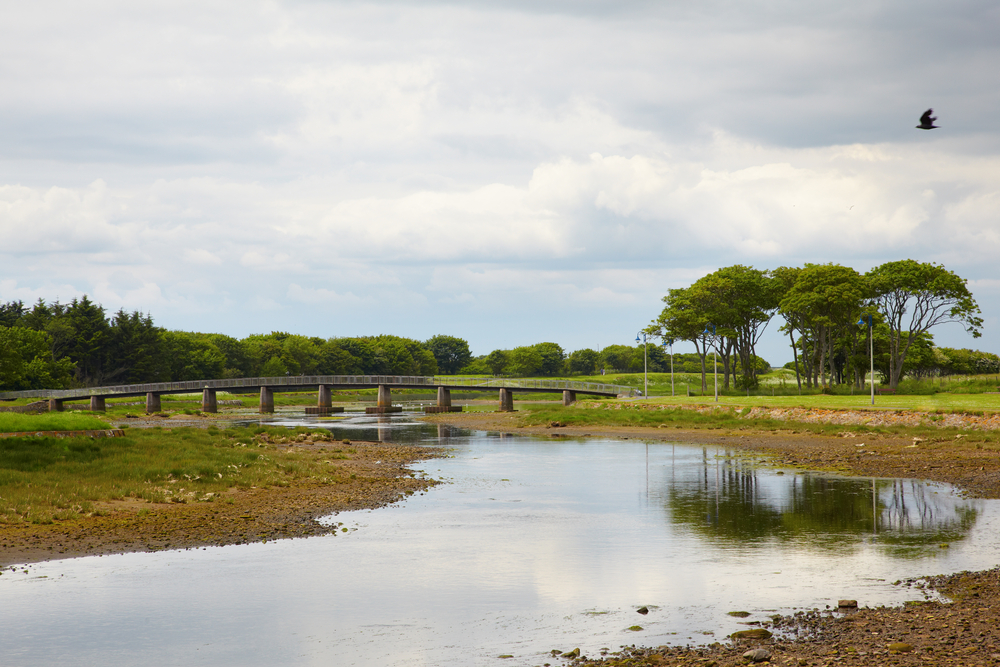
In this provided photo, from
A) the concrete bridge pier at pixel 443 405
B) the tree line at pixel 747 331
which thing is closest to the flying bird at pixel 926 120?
the tree line at pixel 747 331

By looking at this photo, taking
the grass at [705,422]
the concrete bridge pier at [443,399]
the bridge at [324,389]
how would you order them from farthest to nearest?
the concrete bridge pier at [443,399] → the bridge at [324,389] → the grass at [705,422]

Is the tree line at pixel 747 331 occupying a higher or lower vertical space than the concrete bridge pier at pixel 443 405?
higher

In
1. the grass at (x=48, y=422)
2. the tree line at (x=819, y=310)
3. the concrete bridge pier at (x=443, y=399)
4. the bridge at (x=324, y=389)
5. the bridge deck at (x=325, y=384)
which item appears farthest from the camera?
the concrete bridge pier at (x=443, y=399)

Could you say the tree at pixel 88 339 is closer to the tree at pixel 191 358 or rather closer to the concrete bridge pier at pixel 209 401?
the tree at pixel 191 358

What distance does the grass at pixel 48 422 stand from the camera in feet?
102

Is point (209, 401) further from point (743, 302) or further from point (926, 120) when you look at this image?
point (926, 120)

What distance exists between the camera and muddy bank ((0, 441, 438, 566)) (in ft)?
69.1

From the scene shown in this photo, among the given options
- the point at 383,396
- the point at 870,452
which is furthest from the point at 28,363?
the point at 870,452

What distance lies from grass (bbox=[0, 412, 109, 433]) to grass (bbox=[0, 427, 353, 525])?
1401 millimetres

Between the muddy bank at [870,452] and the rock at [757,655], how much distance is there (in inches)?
818

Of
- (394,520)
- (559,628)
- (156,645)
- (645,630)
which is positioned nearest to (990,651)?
(645,630)

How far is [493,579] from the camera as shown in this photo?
59.8 ft

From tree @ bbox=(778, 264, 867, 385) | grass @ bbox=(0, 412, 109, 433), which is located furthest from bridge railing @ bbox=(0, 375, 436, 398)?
grass @ bbox=(0, 412, 109, 433)

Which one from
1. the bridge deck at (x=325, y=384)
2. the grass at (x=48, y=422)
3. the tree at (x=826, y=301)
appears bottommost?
the bridge deck at (x=325, y=384)
